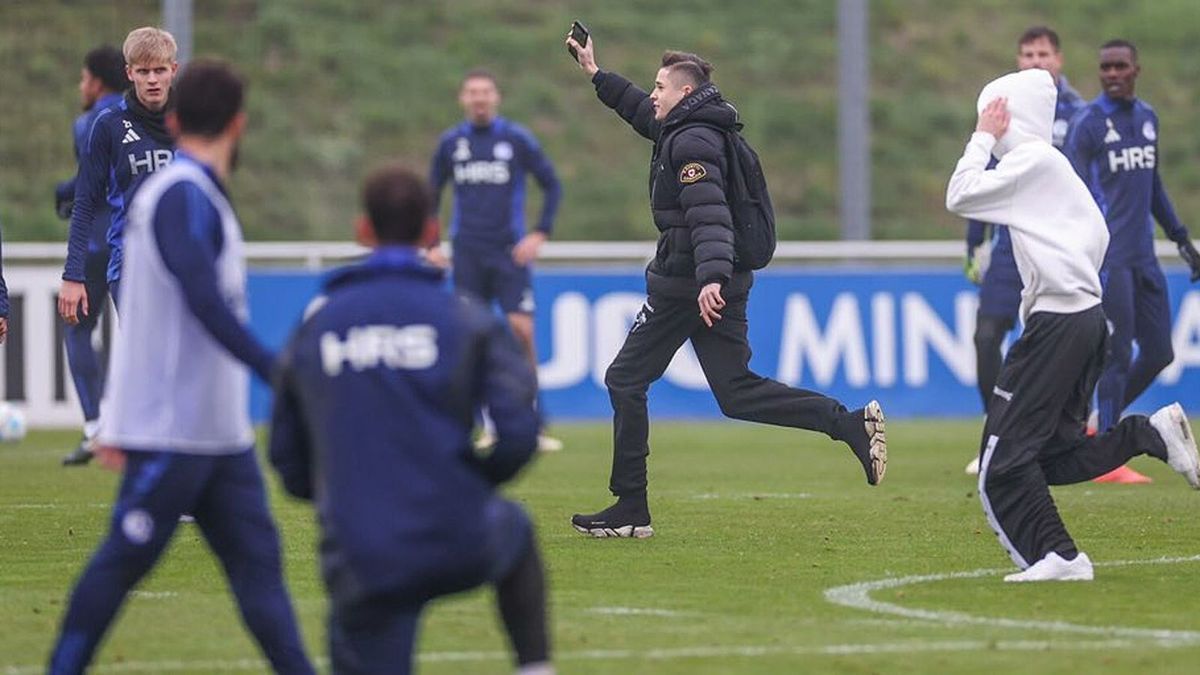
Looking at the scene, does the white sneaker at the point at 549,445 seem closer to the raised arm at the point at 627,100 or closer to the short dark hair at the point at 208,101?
the raised arm at the point at 627,100

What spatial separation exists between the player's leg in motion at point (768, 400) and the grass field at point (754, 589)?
0.42 meters

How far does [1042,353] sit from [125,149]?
4366 millimetres

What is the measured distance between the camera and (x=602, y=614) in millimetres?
8164

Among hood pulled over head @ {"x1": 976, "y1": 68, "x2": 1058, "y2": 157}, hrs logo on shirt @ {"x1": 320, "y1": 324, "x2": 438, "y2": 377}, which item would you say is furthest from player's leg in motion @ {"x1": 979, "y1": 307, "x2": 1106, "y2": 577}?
hrs logo on shirt @ {"x1": 320, "y1": 324, "x2": 438, "y2": 377}

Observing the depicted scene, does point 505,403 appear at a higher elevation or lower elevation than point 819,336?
higher

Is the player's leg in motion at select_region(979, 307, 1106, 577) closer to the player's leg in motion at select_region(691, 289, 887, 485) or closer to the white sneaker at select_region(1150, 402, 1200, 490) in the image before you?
the white sneaker at select_region(1150, 402, 1200, 490)

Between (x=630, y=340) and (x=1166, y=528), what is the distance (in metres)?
2.65

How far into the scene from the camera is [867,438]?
35.3ft

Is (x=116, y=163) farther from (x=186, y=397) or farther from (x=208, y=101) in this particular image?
(x=186, y=397)

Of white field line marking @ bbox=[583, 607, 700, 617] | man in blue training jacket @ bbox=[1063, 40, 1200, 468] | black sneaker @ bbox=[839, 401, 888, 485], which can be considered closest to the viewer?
white field line marking @ bbox=[583, 607, 700, 617]

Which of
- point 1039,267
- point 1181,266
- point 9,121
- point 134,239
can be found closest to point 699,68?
point 1039,267

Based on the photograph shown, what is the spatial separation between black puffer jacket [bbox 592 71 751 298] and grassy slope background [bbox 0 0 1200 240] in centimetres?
1393

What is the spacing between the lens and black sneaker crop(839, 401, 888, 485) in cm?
1072

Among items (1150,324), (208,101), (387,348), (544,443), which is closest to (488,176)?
(544,443)
